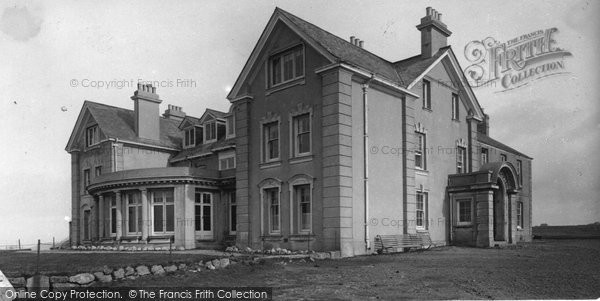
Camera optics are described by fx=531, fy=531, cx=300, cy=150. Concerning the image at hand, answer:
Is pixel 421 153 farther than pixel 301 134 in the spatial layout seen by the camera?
Yes

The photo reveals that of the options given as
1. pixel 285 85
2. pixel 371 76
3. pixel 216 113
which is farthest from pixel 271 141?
pixel 216 113

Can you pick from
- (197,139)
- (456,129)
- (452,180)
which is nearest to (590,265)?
(452,180)

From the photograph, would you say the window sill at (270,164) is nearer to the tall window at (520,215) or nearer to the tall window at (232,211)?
the tall window at (232,211)

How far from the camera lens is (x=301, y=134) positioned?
22531mm

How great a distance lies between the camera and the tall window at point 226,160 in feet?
105

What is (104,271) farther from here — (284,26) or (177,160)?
(177,160)

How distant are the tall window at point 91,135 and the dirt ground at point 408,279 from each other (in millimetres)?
22922

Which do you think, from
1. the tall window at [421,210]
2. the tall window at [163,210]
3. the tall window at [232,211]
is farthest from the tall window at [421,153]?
the tall window at [163,210]

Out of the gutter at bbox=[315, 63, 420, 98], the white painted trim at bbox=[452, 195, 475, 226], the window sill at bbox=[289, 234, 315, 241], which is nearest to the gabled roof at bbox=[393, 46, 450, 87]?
the gutter at bbox=[315, 63, 420, 98]

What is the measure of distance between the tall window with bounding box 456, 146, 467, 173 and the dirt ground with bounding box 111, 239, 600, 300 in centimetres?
1197

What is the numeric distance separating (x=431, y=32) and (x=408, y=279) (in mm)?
18855

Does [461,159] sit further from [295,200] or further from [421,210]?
[295,200]

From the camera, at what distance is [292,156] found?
2259 centimetres

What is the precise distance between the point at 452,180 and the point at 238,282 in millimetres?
18113
